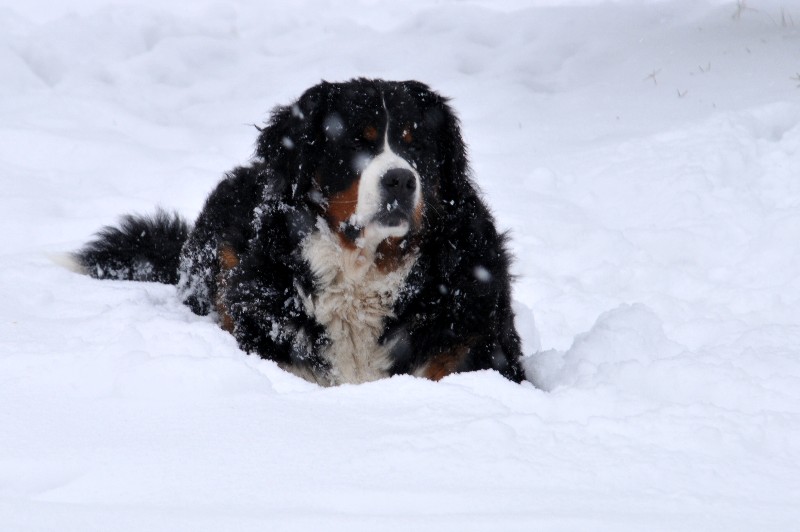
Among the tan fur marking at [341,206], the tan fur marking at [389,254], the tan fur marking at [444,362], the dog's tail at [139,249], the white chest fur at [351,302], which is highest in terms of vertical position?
the dog's tail at [139,249]

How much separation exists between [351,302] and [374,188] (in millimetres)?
517

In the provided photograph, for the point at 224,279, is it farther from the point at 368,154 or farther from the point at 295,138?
the point at 368,154

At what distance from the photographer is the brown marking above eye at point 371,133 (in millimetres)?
3836

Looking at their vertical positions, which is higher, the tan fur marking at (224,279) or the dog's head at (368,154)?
the dog's head at (368,154)

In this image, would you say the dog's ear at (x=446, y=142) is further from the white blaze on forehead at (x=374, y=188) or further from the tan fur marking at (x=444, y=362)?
the tan fur marking at (x=444, y=362)

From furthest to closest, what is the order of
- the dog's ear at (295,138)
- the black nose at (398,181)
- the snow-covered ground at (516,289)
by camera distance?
1. the dog's ear at (295,138)
2. the black nose at (398,181)
3. the snow-covered ground at (516,289)

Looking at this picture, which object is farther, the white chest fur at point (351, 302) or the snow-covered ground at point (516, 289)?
the white chest fur at point (351, 302)

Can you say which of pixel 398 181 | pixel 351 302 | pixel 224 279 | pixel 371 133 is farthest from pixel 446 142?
pixel 224 279

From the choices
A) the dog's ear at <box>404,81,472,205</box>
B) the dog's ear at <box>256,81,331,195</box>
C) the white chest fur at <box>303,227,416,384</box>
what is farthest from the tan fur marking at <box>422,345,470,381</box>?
the dog's ear at <box>256,81,331,195</box>

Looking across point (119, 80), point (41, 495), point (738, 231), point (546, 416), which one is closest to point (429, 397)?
point (546, 416)

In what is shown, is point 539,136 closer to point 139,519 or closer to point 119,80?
point 119,80

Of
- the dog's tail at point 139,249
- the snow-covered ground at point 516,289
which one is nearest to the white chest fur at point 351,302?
the snow-covered ground at point 516,289

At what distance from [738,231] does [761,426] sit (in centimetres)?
349

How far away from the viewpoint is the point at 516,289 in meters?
5.32
